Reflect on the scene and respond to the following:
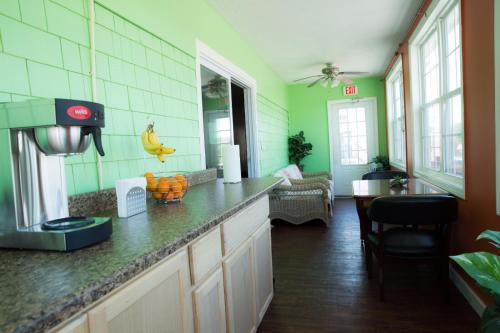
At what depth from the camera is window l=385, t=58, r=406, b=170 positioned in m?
5.47

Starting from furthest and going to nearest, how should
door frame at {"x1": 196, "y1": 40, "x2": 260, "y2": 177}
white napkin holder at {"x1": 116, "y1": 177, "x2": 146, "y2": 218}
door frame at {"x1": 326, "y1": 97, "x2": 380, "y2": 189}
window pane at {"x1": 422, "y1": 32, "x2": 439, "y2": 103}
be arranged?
door frame at {"x1": 326, "y1": 97, "x2": 380, "y2": 189}
window pane at {"x1": 422, "y1": 32, "x2": 439, "y2": 103}
door frame at {"x1": 196, "y1": 40, "x2": 260, "y2": 177}
white napkin holder at {"x1": 116, "y1": 177, "x2": 146, "y2": 218}

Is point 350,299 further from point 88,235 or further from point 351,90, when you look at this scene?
point 351,90

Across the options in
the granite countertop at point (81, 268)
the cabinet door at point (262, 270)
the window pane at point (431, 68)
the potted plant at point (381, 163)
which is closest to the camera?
the granite countertop at point (81, 268)

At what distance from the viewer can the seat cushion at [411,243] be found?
2252 millimetres

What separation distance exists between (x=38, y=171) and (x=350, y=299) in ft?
7.37

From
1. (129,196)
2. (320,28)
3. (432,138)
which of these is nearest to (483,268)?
(129,196)

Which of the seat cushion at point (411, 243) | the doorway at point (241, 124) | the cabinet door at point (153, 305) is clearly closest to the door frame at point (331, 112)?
the doorway at point (241, 124)

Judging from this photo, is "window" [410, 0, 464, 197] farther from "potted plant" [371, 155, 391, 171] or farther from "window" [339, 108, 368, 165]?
"window" [339, 108, 368, 165]

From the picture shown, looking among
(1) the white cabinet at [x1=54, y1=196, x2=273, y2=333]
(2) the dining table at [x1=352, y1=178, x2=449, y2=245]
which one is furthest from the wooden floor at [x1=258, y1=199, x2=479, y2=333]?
(2) the dining table at [x1=352, y1=178, x2=449, y2=245]

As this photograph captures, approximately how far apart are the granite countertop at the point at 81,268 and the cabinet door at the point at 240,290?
36 centimetres

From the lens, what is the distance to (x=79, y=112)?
3.23 feet

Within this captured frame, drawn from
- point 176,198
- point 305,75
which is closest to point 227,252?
point 176,198

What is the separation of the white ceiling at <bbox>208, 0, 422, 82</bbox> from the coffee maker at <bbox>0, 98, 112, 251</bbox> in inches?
99.8

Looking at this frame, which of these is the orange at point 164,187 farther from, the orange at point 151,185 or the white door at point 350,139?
the white door at point 350,139
